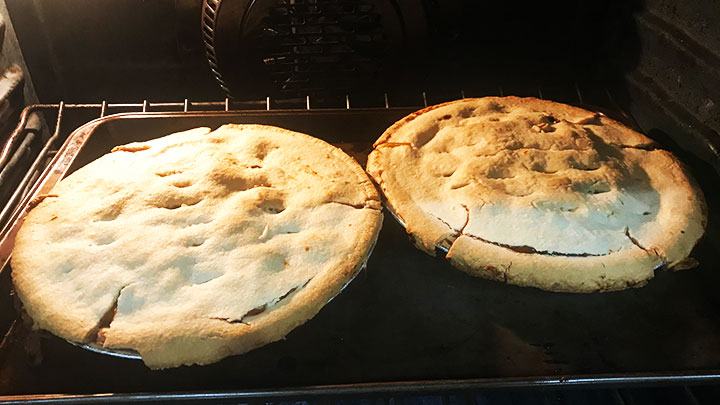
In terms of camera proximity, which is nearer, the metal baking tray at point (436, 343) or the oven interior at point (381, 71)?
the metal baking tray at point (436, 343)

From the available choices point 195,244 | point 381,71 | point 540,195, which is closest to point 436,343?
point 540,195

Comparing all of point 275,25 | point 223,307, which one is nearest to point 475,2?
point 275,25

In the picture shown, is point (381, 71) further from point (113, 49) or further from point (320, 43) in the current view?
point (113, 49)

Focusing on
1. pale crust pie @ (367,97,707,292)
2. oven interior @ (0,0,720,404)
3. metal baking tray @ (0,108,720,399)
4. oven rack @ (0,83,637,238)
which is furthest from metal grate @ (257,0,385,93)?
metal baking tray @ (0,108,720,399)

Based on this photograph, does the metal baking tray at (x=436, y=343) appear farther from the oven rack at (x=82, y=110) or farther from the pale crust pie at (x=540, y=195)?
the oven rack at (x=82, y=110)

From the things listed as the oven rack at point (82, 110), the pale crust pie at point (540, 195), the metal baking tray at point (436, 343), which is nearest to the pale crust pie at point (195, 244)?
the metal baking tray at point (436, 343)

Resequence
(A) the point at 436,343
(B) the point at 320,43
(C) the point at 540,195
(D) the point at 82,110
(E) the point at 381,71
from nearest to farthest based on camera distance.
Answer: (A) the point at 436,343 → (C) the point at 540,195 → (B) the point at 320,43 → (E) the point at 381,71 → (D) the point at 82,110
